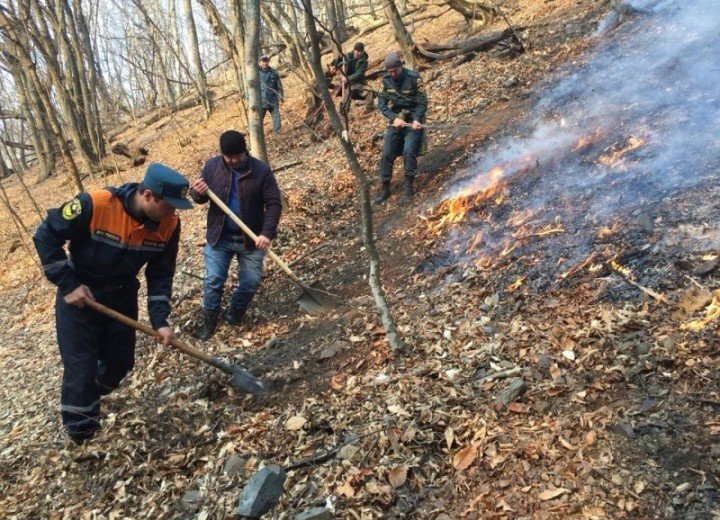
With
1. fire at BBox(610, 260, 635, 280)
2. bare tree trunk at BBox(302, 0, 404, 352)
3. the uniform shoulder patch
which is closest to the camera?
bare tree trunk at BBox(302, 0, 404, 352)

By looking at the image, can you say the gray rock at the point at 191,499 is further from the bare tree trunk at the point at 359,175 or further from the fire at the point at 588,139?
the fire at the point at 588,139

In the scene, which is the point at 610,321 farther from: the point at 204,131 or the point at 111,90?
the point at 111,90

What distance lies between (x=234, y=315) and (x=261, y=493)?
282cm

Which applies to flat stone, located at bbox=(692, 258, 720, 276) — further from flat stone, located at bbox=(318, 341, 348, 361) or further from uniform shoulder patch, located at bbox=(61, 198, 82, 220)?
uniform shoulder patch, located at bbox=(61, 198, 82, 220)

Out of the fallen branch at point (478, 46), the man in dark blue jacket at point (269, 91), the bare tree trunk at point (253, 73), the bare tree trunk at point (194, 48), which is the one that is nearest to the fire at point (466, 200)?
the bare tree trunk at point (253, 73)

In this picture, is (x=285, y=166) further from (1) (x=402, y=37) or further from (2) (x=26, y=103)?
(2) (x=26, y=103)

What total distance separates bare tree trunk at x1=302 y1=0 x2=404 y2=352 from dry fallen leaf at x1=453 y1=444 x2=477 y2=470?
122 cm

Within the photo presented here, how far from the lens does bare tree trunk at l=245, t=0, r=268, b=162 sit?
294 inches

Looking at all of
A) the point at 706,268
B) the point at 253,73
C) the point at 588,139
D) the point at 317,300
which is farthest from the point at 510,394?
the point at 253,73

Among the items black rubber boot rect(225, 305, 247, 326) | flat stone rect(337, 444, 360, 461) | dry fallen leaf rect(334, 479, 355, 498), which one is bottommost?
dry fallen leaf rect(334, 479, 355, 498)

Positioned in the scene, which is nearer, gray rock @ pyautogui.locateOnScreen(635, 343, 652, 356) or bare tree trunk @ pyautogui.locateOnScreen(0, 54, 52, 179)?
gray rock @ pyautogui.locateOnScreen(635, 343, 652, 356)

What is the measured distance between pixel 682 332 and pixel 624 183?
2.37 metres

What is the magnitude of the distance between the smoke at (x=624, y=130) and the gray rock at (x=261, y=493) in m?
3.51

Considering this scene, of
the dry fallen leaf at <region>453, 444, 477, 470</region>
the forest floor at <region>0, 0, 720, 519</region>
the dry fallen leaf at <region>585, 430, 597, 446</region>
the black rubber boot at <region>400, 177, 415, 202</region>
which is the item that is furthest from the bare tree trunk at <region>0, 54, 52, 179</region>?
the dry fallen leaf at <region>585, 430, 597, 446</region>
